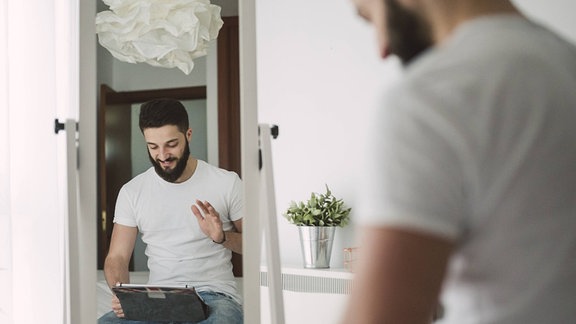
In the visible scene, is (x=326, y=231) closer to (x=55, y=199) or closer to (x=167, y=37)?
(x=55, y=199)

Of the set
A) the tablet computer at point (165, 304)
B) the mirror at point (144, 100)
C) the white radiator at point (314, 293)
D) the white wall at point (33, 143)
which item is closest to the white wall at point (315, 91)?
the white radiator at point (314, 293)

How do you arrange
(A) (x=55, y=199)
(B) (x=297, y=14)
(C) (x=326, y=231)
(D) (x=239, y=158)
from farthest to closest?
(B) (x=297, y=14), (C) (x=326, y=231), (A) (x=55, y=199), (D) (x=239, y=158)

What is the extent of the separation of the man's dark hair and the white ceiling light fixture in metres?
0.10

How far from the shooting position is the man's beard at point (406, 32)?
49cm

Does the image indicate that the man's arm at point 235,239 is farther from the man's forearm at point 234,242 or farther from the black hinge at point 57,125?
the black hinge at point 57,125

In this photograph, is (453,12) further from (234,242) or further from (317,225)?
(317,225)

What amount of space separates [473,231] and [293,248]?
2.84 m

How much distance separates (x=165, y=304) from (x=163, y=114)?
1.62ft

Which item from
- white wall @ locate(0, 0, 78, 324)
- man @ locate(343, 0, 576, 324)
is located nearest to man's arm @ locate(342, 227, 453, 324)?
man @ locate(343, 0, 576, 324)

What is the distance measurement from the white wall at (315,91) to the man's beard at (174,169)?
1290 millimetres

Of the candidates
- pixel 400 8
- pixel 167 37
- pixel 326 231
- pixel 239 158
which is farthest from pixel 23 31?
pixel 400 8

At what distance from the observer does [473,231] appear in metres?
0.45

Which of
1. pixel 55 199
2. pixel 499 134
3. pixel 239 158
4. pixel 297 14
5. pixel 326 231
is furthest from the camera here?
pixel 297 14

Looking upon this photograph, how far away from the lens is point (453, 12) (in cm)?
48
